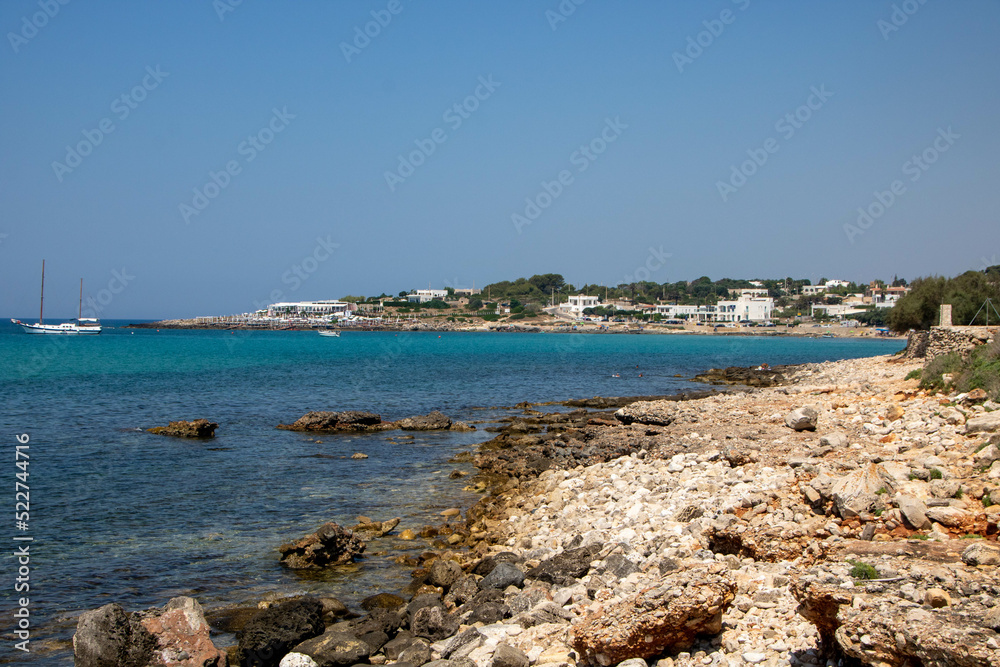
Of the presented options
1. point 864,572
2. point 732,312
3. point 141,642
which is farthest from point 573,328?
point 864,572

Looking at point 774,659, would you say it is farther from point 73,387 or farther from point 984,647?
point 73,387

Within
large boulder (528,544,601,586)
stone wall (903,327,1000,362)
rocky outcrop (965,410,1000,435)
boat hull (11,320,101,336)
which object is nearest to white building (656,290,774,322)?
boat hull (11,320,101,336)

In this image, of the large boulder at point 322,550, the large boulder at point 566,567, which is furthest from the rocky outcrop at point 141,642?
the large boulder at point 566,567

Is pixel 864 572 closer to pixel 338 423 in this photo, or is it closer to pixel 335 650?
pixel 335 650

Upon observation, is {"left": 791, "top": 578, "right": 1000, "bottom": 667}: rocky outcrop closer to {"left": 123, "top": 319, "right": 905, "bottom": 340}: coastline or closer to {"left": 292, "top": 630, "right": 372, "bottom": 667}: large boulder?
{"left": 292, "top": 630, "right": 372, "bottom": 667}: large boulder

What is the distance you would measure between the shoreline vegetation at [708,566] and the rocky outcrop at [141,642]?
0.11 ft

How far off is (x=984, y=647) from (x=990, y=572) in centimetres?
169

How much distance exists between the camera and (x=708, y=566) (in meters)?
6.78

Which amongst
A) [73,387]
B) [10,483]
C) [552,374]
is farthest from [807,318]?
[10,483]

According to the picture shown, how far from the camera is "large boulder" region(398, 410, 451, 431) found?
88.1ft

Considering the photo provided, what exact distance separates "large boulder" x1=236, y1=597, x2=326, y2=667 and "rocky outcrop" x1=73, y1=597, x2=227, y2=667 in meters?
0.35

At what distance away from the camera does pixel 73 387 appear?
40031 mm

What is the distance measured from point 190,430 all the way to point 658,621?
22351 millimetres

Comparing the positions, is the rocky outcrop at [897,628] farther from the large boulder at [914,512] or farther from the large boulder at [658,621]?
the large boulder at [914,512]
